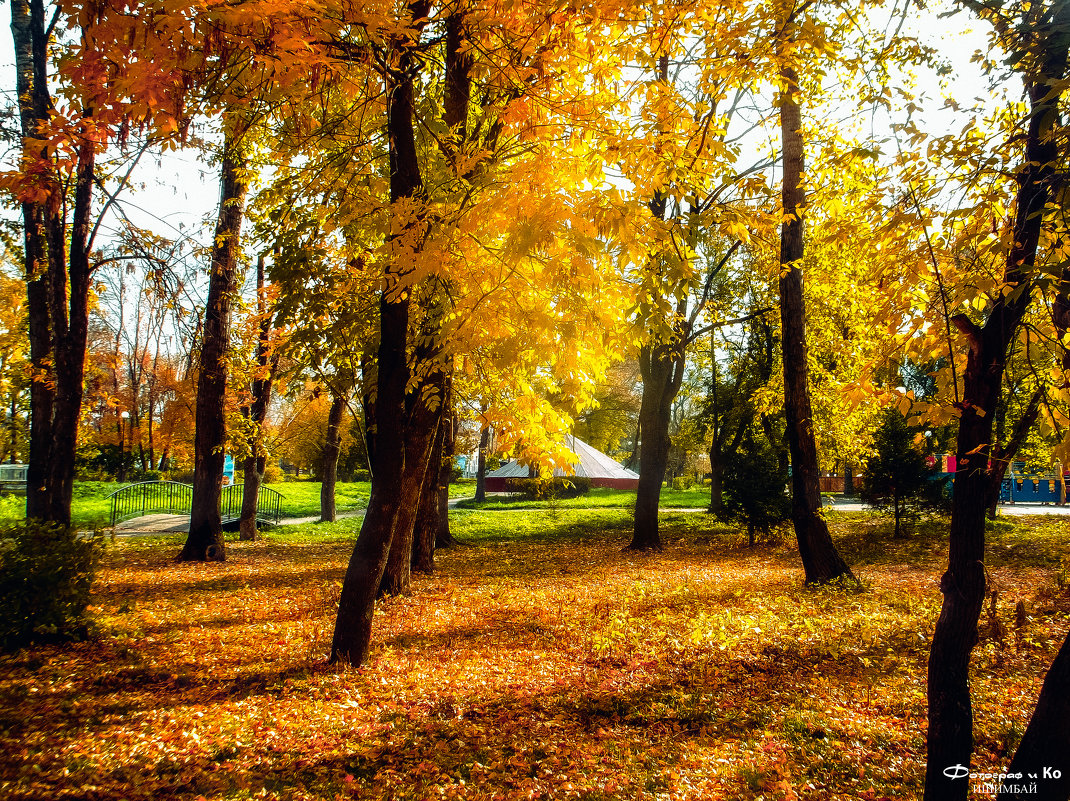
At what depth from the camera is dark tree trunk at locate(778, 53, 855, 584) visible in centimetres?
867

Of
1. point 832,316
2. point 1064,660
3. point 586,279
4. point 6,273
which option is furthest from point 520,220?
point 6,273

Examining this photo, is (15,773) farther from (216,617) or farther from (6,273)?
(6,273)

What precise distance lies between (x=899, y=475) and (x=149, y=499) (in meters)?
20.7

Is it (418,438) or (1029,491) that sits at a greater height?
(418,438)

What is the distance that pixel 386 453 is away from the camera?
5.27m

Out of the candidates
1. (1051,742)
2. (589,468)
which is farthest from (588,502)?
(1051,742)

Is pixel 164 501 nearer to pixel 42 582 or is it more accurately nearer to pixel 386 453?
pixel 42 582

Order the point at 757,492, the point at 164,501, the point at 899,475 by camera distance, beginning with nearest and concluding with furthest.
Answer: the point at 757,492 → the point at 899,475 → the point at 164,501

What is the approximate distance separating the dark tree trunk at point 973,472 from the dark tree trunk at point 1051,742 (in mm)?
416

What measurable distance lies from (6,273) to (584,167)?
22.0 meters

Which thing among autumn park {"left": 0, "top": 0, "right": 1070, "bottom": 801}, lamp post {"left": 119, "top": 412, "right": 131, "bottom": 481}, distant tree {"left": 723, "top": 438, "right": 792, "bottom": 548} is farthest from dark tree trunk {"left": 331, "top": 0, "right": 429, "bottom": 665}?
lamp post {"left": 119, "top": 412, "right": 131, "bottom": 481}

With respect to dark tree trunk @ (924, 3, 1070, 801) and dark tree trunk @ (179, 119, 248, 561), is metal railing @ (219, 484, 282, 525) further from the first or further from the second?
dark tree trunk @ (924, 3, 1070, 801)

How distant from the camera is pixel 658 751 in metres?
3.87

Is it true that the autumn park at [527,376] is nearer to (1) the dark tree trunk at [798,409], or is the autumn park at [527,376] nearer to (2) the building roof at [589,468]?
(1) the dark tree trunk at [798,409]
